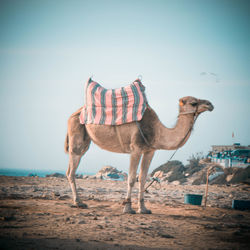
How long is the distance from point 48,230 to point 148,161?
12.5ft

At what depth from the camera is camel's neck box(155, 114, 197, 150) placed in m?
7.52

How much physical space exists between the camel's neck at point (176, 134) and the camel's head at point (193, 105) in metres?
0.15

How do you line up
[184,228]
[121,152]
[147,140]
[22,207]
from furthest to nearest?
[121,152] → [147,140] → [22,207] → [184,228]

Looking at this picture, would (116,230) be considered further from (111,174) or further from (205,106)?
(111,174)

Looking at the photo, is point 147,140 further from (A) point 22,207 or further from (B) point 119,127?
(A) point 22,207

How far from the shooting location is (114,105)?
26.0 ft

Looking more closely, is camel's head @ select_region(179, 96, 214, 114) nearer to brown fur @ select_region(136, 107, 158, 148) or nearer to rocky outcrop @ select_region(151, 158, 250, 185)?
brown fur @ select_region(136, 107, 158, 148)

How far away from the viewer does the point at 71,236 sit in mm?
4531

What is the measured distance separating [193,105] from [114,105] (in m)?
2.20

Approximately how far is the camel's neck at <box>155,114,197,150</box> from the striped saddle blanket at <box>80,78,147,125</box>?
0.83m

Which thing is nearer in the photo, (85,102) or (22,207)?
(22,207)

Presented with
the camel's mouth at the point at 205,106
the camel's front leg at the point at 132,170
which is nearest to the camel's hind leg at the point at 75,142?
the camel's front leg at the point at 132,170

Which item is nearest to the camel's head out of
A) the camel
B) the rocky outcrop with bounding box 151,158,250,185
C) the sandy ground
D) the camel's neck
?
the camel

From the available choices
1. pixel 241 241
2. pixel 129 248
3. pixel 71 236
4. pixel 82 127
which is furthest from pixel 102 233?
pixel 82 127
